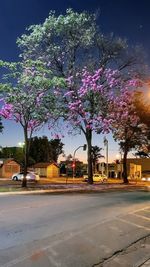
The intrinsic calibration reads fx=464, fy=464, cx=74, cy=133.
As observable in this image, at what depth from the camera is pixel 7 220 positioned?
1516 centimetres

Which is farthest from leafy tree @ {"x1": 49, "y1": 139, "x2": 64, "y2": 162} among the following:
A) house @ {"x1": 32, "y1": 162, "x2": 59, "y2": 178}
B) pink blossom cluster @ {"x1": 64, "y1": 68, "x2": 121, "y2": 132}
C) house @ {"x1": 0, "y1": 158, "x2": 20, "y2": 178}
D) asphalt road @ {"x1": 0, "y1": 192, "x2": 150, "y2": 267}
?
asphalt road @ {"x1": 0, "y1": 192, "x2": 150, "y2": 267}

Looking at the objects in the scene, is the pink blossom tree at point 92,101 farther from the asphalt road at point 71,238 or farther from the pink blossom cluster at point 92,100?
the asphalt road at point 71,238

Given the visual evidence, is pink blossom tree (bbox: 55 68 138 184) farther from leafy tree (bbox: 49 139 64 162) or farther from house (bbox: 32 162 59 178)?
leafy tree (bbox: 49 139 64 162)

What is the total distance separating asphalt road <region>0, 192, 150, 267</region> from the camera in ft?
31.6

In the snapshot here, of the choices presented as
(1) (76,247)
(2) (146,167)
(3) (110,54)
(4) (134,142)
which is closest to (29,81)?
(3) (110,54)

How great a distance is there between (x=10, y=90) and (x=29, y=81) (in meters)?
2.06

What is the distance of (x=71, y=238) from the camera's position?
12.0 meters

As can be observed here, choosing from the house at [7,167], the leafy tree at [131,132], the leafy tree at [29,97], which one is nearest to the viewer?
the leafy tree at [29,97]

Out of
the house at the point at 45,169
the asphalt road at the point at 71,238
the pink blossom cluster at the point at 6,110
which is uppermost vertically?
the pink blossom cluster at the point at 6,110

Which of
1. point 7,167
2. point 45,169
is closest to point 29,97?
point 7,167

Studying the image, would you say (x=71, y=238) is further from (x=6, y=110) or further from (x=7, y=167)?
(x=7, y=167)

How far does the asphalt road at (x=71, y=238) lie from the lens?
963 cm

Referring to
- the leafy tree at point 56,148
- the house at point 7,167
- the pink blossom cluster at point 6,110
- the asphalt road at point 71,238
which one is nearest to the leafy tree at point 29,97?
the pink blossom cluster at point 6,110

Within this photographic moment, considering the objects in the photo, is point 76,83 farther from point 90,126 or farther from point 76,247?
point 76,247
